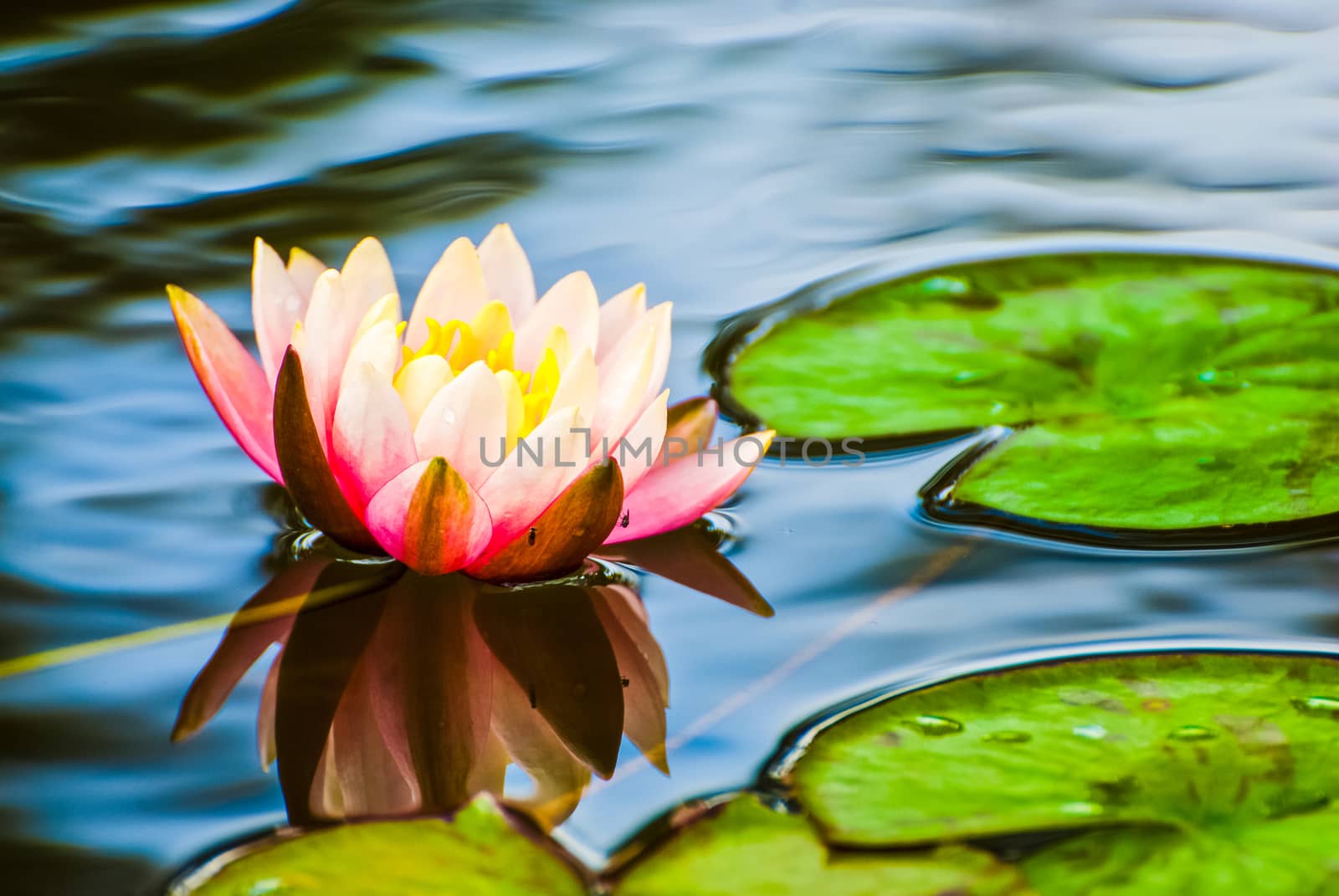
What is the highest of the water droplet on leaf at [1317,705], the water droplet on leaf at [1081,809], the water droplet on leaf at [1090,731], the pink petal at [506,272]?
the pink petal at [506,272]

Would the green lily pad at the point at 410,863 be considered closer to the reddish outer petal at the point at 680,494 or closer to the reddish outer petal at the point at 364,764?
the reddish outer petal at the point at 364,764

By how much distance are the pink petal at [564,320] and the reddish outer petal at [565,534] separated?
0.23 meters

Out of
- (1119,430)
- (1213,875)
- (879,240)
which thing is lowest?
(1213,875)

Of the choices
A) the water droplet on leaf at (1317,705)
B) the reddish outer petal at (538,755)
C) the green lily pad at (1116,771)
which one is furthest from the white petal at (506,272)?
the water droplet on leaf at (1317,705)

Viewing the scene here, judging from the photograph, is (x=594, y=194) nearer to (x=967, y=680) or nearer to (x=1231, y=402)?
(x=1231, y=402)

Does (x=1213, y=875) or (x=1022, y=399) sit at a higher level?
(x=1022, y=399)

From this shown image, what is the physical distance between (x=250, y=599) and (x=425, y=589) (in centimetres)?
18

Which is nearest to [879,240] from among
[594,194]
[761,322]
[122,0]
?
[761,322]

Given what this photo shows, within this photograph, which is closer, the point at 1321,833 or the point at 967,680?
the point at 1321,833

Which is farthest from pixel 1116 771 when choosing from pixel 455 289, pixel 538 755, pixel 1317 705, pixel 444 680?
pixel 455 289

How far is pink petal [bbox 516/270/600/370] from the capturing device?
1.34m

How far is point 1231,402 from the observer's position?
1.54 m

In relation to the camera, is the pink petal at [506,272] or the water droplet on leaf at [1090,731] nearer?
the water droplet on leaf at [1090,731]

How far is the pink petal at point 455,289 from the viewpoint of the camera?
4.50 ft
